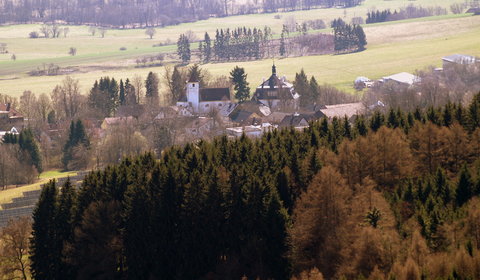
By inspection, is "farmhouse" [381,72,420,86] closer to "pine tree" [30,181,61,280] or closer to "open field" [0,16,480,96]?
"open field" [0,16,480,96]

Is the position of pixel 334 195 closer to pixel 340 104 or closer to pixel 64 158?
pixel 64 158

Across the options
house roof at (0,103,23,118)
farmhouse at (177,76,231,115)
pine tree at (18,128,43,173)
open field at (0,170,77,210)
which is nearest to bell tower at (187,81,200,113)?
farmhouse at (177,76,231,115)

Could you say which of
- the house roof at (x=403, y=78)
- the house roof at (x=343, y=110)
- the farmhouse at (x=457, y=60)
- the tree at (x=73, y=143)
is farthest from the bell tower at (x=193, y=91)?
the farmhouse at (x=457, y=60)

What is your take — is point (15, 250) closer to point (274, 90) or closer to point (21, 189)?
point (21, 189)

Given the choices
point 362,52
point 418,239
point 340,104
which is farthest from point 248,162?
point 362,52

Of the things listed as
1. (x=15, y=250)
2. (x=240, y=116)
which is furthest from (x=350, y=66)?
(x=15, y=250)

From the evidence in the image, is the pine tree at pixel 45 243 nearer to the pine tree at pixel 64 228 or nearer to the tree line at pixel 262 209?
the tree line at pixel 262 209

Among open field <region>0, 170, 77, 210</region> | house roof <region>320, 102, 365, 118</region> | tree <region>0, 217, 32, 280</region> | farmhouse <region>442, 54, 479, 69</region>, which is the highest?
farmhouse <region>442, 54, 479, 69</region>
